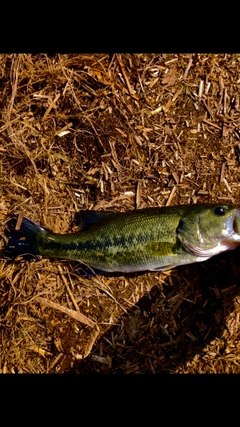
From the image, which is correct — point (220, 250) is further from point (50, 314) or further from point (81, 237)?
point (50, 314)

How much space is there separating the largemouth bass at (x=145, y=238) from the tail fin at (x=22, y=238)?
1 cm

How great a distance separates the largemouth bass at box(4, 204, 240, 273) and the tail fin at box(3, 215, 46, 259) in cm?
1

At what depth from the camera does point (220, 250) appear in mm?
4543

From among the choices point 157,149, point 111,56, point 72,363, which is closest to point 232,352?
point 72,363

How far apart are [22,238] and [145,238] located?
1343 mm

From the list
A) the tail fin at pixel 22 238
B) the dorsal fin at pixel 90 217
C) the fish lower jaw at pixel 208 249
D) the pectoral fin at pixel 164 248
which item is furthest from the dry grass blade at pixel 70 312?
the fish lower jaw at pixel 208 249

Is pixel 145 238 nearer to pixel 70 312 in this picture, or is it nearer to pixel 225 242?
pixel 225 242

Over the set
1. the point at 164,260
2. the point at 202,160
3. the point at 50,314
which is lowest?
the point at 50,314

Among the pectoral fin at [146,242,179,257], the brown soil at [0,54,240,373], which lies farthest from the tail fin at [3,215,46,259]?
the pectoral fin at [146,242,179,257]

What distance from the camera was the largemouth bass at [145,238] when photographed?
449cm

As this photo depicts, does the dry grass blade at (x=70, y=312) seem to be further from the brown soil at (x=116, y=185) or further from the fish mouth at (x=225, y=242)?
the fish mouth at (x=225, y=242)

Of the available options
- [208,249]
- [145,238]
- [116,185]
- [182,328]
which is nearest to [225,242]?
[208,249]

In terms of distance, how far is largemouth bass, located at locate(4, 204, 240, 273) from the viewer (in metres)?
4.49

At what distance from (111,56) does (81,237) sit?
2013mm
